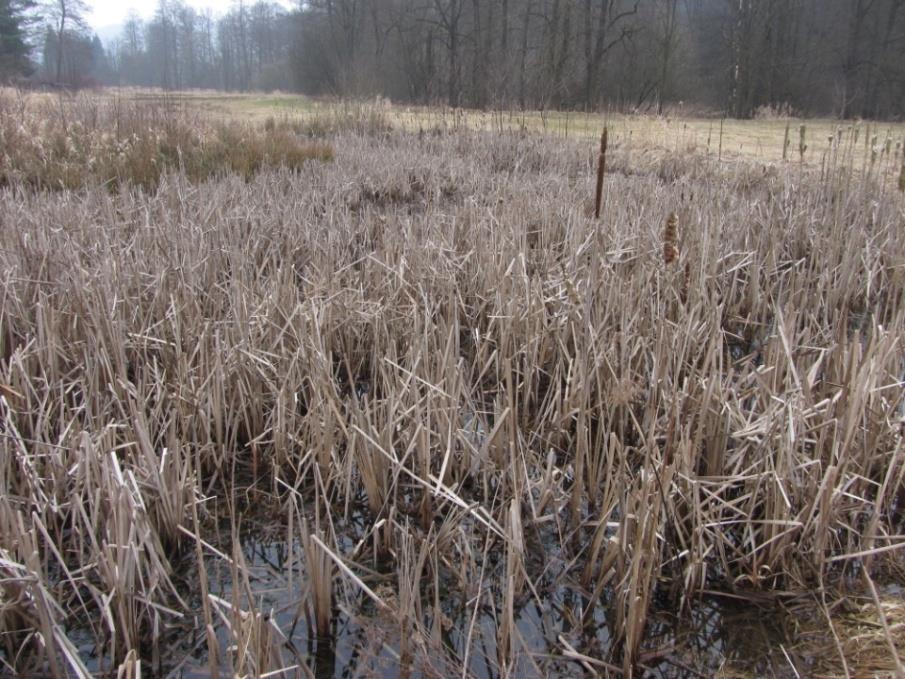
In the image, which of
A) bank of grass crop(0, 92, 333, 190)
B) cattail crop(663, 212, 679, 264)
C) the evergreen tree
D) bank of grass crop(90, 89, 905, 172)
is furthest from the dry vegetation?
the evergreen tree

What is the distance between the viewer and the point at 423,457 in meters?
2.01

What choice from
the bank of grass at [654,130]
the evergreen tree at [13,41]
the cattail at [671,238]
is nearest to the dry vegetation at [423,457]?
the cattail at [671,238]

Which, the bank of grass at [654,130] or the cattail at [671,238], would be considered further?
the bank of grass at [654,130]

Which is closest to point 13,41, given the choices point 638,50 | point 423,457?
point 638,50

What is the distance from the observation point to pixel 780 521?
1.73m

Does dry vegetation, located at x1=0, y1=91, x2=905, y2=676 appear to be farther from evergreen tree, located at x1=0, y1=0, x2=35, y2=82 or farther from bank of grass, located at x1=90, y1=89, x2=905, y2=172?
evergreen tree, located at x1=0, y1=0, x2=35, y2=82

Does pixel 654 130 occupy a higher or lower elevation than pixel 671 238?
higher

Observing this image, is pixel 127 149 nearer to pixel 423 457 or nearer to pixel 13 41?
pixel 423 457

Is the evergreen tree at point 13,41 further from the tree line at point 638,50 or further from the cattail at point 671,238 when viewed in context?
the cattail at point 671,238

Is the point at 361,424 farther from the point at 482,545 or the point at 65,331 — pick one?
the point at 65,331

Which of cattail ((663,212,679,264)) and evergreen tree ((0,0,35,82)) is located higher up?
evergreen tree ((0,0,35,82))

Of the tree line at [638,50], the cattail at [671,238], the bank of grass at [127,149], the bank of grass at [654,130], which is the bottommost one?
the cattail at [671,238]

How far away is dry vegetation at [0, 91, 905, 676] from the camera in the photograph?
158 cm

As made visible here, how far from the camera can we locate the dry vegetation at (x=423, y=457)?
1575 millimetres
